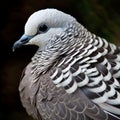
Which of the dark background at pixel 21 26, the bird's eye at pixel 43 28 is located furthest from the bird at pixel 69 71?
the dark background at pixel 21 26

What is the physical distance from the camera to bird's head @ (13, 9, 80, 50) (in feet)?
5.93

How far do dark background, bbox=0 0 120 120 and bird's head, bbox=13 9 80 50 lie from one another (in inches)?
37.0

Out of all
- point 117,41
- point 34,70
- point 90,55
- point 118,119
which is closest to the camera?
point 118,119

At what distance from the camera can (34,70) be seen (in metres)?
1.93

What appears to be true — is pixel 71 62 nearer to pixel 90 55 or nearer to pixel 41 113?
pixel 90 55

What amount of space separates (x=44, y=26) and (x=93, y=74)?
0.28 m

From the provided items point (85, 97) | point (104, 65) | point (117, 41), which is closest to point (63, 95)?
point (85, 97)

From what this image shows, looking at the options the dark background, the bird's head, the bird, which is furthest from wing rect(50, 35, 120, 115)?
the dark background

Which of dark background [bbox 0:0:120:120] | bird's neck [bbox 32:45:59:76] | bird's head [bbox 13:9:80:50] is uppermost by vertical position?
bird's head [bbox 13:9:80:50]

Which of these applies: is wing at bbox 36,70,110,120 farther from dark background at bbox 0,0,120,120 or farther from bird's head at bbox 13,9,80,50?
dark background at bbox 0,0,120,120

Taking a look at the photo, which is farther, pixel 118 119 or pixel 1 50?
pixel 1 50

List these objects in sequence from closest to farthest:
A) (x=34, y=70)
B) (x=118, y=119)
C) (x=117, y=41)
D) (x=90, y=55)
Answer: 1. (x=118, y=119)
2. (x=90, y=55)
3. (x=34, y=70)
4. (x=117, y=41)

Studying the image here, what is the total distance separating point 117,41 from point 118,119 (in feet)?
3.93

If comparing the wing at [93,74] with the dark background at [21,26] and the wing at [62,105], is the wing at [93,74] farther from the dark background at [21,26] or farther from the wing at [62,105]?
the dark background at [21,26]
